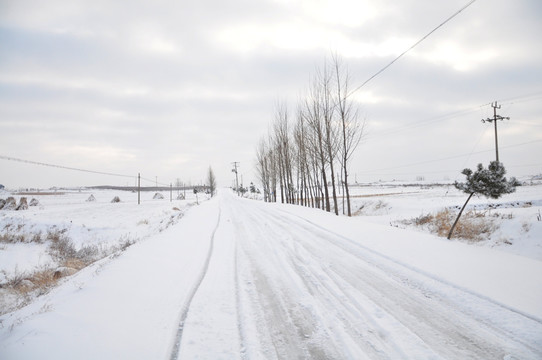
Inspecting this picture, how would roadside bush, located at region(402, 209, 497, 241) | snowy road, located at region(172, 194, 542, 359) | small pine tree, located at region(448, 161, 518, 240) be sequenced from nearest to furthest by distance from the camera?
snowy road, located at region(172, 194, 542, 359) < small pine tree, located at region(448, 161, 518, 240) < roadside bush, located at region(402, 209, 497, 241)

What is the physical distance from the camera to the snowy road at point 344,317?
9.00ft

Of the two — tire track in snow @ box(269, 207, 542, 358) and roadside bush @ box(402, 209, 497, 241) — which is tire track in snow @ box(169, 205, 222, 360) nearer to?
tire track in snow @ box(269, 207, 542, 358)

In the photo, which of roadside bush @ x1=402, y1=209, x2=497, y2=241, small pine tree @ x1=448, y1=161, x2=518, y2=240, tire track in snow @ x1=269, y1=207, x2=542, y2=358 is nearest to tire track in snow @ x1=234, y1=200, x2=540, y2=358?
tire track in snow @ x1=269, y1=207, x2=542, y2=358

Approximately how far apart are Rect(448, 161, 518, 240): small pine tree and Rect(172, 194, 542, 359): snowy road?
478 centimetres

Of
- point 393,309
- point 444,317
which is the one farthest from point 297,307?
point 444,317

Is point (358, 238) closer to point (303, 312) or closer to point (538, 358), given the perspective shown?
point (303, 312)

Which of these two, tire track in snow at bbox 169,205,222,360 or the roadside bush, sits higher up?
tire track in snow at bbox 169,205,222,360

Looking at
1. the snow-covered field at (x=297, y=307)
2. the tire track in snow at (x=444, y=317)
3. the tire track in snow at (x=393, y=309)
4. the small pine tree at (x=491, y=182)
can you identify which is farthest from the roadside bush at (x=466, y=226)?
the tire track in snow at (x=444, y=317)

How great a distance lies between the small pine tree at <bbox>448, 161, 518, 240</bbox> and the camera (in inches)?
298

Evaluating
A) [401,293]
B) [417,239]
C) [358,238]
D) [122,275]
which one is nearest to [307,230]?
[358,238]

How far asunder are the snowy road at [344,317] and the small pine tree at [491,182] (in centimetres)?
478

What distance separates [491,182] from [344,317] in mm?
7209

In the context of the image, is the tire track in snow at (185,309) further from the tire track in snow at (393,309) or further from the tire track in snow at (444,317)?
the tire track in snow at (444,317)

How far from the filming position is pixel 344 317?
3.42 metres
